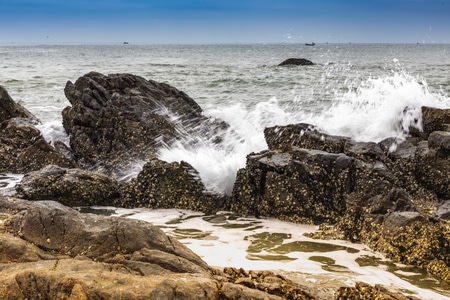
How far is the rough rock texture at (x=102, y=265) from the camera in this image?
3.03 metres

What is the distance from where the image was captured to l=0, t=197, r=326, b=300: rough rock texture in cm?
303

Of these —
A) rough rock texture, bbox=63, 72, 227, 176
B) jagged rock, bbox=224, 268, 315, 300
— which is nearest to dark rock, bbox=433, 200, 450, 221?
jagged rock, bbox=224, 268, 315, 300

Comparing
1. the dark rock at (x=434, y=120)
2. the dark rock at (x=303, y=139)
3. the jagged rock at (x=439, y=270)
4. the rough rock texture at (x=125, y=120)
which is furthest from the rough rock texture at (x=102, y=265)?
the dark rock at (x=434, y=120)

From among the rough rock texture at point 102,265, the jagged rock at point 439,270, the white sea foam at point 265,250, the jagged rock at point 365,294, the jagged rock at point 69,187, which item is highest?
the rough rock texture at point 102,265

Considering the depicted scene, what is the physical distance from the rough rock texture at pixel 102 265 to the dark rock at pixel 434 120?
5.85 m

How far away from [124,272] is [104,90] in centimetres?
728

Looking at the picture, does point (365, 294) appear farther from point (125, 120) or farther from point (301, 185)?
point (125, 120)

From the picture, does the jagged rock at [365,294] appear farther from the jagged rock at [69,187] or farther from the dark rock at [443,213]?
the jagged rock at [69,187]

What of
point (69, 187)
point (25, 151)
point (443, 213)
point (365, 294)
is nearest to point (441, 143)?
point (443, 213)

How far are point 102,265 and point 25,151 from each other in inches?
256

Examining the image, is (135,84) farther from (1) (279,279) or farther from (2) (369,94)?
(1) (279,279)

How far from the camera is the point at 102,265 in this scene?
3.41 metres

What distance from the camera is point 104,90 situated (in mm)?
10133

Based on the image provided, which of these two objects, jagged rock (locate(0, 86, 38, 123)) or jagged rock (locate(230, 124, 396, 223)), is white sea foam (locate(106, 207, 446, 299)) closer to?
jagged rock (locate(230, 124, 396, 223))
